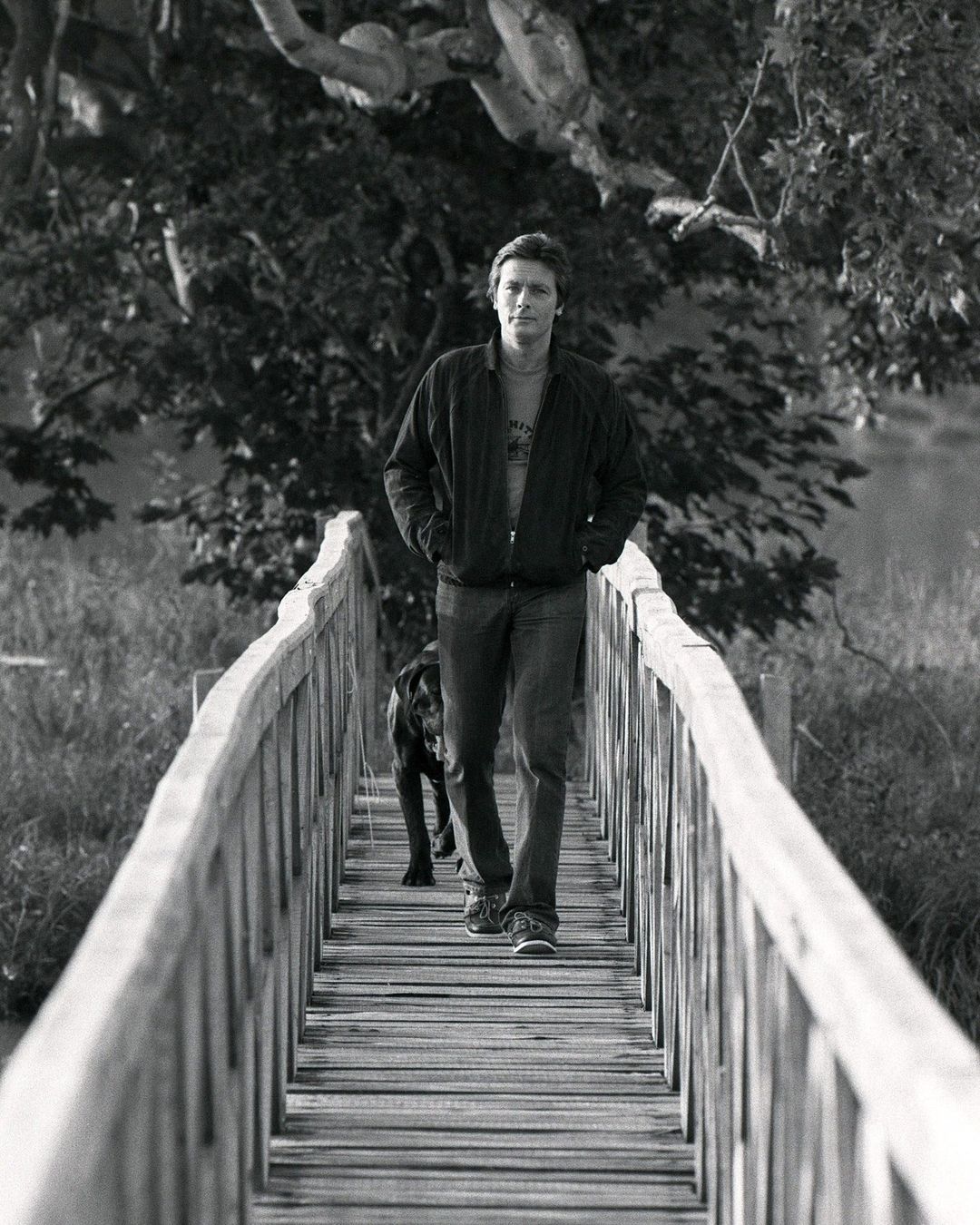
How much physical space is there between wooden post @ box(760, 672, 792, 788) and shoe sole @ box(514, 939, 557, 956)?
1.00m

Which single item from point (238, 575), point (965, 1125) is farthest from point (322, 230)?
point (965, 1125)

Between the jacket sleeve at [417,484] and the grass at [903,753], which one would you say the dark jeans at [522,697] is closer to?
the jacket sleeve at [417,484]

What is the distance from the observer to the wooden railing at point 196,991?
157 cm

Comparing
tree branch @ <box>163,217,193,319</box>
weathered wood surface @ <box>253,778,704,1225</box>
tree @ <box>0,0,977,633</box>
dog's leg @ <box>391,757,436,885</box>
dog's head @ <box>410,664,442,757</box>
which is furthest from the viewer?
tree branch @ <box>163,217,193,319</box>

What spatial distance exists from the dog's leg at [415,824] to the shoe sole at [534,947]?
0.72 metres

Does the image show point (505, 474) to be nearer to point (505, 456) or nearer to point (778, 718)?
point (505, 456)

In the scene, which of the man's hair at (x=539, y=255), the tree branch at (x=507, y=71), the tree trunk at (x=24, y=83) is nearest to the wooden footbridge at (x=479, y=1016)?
the man's hair at (x=539, y=255)

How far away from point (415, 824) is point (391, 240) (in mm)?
4249

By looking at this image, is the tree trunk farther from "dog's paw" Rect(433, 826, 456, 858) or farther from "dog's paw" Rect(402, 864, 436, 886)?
"dog's paw" Rect(402, 864, 436, 886)

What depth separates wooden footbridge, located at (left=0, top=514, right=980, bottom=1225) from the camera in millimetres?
1712

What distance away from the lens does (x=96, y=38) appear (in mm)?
10094

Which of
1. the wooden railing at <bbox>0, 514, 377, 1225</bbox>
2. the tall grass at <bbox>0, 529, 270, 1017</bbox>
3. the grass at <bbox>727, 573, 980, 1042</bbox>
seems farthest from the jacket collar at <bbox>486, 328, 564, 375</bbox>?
the tall grass at <bbox>0, 529, 270, 1017</bbox>

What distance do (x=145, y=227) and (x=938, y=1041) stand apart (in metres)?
8.37

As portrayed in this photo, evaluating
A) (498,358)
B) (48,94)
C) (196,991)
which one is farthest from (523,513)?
(48,94)
